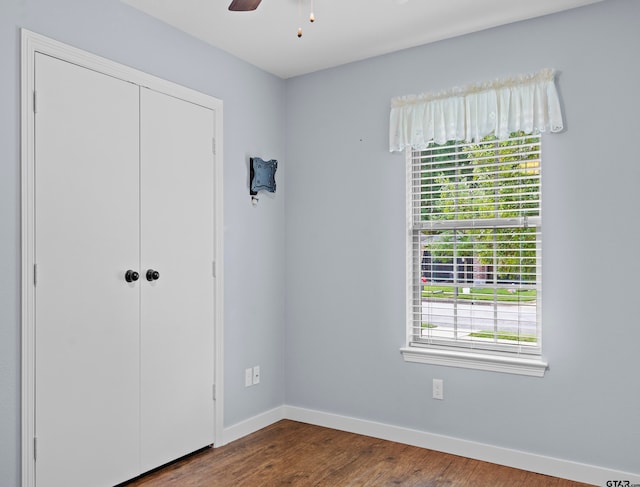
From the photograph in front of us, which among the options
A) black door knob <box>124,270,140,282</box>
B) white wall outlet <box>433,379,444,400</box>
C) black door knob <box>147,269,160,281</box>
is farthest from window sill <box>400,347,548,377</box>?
black door knob <box>124,270,140,282</box>

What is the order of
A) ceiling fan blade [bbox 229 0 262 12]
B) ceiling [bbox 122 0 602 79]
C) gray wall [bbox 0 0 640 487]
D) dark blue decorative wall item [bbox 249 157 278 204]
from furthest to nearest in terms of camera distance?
dark blue decorative wall item [bbox 249 157 278 204], ceiling [bbox 122 0 602 79], gray wall [bbox 0 0 640 487], ceiling fan blade [bbox 229 0 262 12]

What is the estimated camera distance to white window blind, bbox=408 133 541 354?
9.79 ft

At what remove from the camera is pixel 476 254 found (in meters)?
3.15

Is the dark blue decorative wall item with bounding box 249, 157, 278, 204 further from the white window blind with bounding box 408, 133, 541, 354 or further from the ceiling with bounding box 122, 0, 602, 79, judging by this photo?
the white window blind with bounding box 408, 133, 541, 354

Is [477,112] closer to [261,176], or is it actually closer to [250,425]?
[261,176]

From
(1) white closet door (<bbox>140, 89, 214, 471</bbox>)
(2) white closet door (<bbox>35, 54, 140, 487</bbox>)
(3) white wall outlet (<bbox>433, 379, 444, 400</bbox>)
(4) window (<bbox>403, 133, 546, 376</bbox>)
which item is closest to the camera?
(2) white closet door (<bbox>35, 54, 140, 487</bbox>)

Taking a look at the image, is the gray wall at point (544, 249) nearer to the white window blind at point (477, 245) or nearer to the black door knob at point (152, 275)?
the white window blind at point (477, 245)

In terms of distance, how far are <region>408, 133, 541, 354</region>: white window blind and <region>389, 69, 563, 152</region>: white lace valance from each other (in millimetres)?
93

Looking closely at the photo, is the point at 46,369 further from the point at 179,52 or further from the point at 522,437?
the point at 522,437

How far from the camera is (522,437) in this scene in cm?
293

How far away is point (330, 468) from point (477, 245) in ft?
5.25

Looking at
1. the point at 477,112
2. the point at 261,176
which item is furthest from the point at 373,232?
the point at 477,112

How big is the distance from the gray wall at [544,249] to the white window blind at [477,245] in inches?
4.1

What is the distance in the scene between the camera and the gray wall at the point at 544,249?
2680mm
